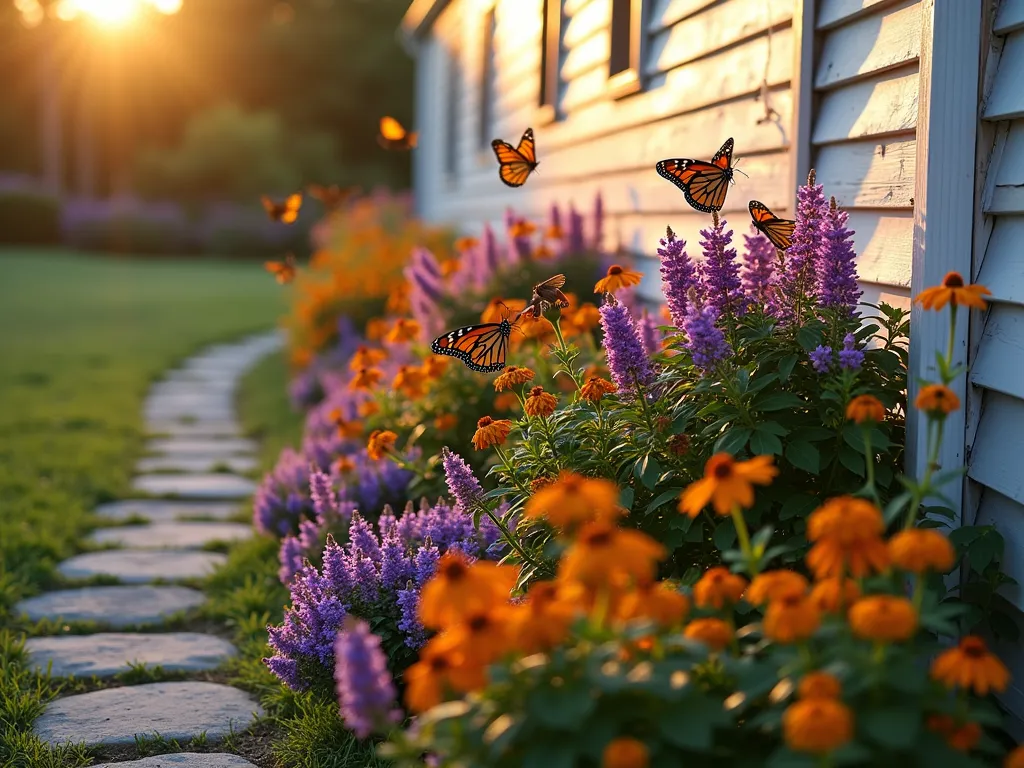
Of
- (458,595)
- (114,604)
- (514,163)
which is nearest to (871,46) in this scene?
(514,163)

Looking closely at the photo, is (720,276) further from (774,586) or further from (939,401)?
(774,586)

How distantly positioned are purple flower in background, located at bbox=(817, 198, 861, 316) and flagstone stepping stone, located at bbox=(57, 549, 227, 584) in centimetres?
268

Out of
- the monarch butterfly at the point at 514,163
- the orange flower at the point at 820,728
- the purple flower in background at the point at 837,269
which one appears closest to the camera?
the orange flower at the point at 820,728

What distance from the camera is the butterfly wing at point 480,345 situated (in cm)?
308

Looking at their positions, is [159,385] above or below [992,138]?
below

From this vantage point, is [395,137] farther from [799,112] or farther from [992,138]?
[992,138]

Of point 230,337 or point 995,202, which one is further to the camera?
point 230,337

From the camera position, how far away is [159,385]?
28.6ft

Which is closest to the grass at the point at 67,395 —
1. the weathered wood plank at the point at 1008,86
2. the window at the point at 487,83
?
the weathered wood plank at the point at 1008,86

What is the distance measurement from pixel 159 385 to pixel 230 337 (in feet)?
11.5

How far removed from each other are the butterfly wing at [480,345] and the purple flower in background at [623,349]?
0.66m

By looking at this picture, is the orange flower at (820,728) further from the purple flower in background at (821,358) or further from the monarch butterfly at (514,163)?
the monarch butterfly at (514,163)

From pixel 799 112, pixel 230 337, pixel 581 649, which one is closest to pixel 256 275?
pixel 230 337

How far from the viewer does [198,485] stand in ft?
18.3
